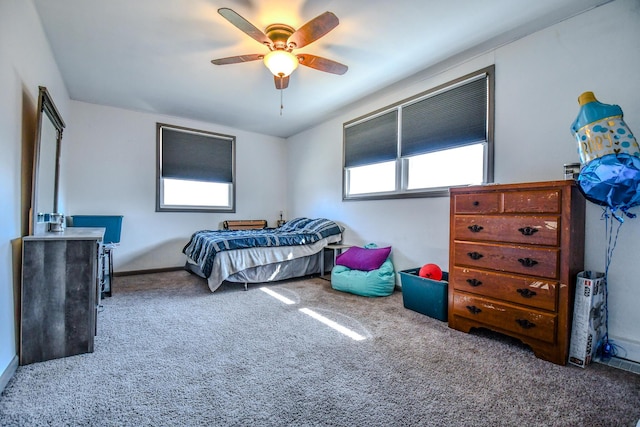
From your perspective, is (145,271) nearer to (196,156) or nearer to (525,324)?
(196,156)

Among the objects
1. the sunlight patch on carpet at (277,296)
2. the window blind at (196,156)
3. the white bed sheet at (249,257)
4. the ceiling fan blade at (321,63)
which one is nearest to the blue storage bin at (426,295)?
the sunlight patch on carpet at (277,296)

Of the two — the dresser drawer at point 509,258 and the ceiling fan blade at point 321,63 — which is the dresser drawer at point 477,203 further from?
the ceiling fan blade at point 321,63

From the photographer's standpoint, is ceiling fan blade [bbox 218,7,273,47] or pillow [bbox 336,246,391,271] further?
pillow [bbox 336,246,391,271]

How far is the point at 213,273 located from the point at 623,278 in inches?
141

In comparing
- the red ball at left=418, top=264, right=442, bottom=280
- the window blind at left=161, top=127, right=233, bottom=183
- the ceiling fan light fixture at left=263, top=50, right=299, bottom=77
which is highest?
the ceiling fan light fixture at left=263, top=50, right=299, bottom=77

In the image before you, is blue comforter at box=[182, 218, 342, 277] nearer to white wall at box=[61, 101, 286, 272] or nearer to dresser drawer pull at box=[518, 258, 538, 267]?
white wall at box=[61, 101, 286, 272]

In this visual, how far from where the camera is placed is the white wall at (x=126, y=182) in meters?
3.96

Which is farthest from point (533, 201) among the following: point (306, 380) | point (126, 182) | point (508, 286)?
point (126, 182)

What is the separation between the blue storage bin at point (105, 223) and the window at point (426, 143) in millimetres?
3157

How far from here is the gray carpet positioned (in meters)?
1.29

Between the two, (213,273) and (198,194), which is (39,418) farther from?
(198,194)

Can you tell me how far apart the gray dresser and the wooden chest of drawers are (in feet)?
8.77

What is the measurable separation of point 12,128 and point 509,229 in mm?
3247

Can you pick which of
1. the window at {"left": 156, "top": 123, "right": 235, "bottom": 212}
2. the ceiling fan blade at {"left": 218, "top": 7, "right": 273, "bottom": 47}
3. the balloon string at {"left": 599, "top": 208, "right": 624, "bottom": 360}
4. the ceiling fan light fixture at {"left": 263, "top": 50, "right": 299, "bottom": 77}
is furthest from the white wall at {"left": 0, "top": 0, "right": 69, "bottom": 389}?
the balloon string at {"left": 599, "top": 208, "right": 624, "bottom": 360}
